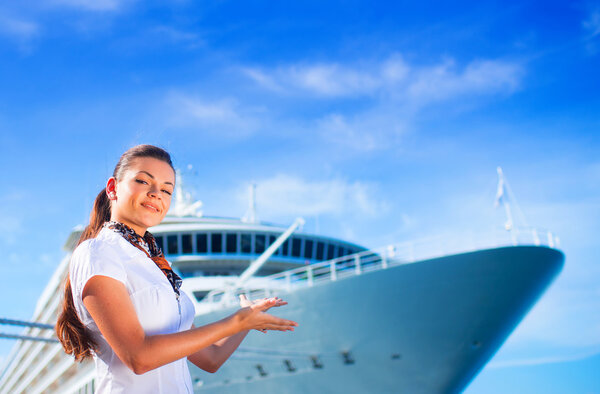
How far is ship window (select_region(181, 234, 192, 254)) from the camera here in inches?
728

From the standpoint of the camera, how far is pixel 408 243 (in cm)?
1356

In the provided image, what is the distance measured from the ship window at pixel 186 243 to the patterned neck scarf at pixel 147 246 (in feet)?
54.9

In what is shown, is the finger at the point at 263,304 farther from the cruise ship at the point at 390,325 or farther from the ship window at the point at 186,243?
the ship window at the point at 186,243

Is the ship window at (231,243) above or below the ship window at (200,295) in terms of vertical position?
above

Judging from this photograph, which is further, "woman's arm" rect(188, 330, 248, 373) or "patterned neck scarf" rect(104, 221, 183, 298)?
"woman's arm" rect(188, 330, 248, 373)

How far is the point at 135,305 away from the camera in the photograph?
5.89 feet

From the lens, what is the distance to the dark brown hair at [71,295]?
6.37 feet

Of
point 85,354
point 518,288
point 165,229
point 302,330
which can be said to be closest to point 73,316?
point 85,354

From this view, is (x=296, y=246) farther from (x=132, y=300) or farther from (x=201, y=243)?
(x=132, y=300)

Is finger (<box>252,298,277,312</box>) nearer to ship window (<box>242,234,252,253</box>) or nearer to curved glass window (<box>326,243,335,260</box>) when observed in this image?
ship window (<box>242,234,252,253</box>)

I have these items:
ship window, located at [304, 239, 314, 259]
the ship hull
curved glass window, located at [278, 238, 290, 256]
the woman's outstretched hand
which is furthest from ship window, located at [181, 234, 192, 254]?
the woman's outstretched hand

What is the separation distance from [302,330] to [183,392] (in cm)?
1170

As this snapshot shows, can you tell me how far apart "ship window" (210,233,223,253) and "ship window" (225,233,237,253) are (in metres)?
0.21

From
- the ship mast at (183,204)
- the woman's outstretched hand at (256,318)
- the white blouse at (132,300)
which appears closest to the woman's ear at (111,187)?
the white blouse at (132,300)
